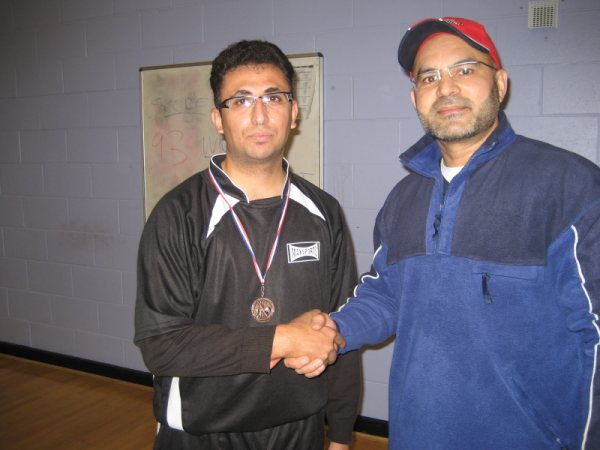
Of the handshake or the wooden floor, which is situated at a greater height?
the handshake

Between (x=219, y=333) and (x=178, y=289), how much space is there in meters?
0.19

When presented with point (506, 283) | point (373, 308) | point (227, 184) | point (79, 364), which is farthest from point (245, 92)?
point (79, 364)

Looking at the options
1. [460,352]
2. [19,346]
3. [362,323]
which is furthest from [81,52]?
[460,352]

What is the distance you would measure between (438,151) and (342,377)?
877 millimetres

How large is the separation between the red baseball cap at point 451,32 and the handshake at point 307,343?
0.94 m

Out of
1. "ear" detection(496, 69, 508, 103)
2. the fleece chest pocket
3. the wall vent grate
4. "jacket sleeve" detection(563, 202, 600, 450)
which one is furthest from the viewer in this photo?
the wall vent grate

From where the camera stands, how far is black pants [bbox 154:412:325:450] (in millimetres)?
1383

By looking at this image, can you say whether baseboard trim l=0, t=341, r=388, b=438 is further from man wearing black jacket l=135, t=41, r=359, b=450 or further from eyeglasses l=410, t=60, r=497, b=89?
eyeglasses l=410, t=60, r=497, b=89

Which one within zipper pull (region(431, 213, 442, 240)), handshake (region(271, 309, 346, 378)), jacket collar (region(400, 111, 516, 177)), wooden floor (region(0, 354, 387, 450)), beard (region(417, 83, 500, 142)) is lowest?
wooden floor (region(0, 354, 387, 450))

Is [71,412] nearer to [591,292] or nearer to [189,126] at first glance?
[189,126]

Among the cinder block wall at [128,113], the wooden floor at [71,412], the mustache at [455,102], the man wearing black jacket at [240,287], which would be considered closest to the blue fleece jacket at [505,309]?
the mustache at [455,102]

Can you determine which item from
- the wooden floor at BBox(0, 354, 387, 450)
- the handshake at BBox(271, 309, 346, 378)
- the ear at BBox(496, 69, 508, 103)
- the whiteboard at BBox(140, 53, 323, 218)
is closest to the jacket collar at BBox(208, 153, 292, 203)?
the handshake at BBox(271, 309, 346, 378)

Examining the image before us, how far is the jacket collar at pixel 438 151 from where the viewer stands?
1264mm

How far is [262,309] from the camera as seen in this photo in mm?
1387
